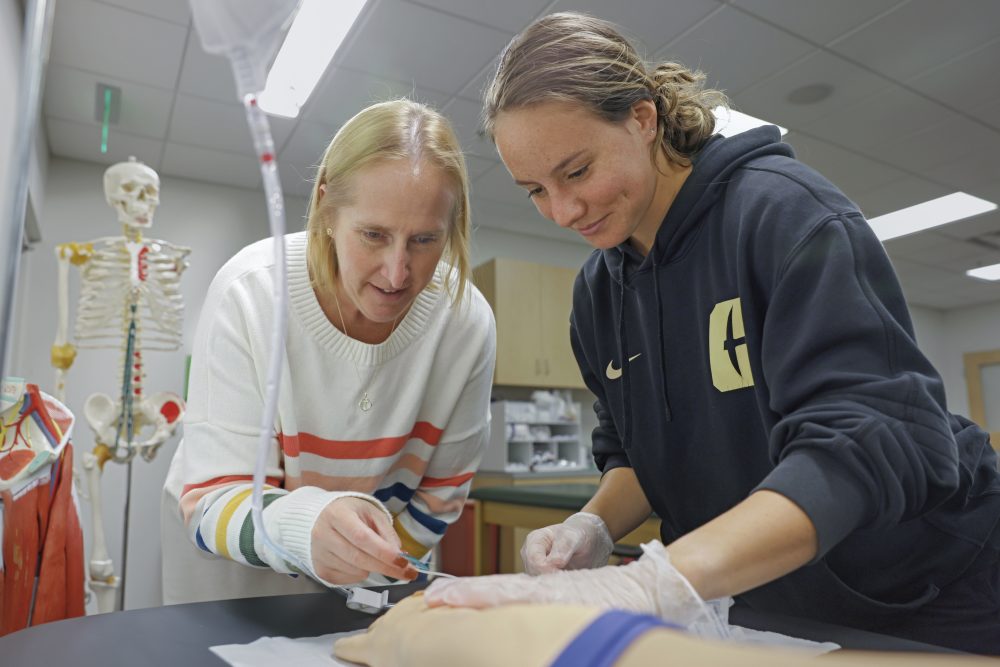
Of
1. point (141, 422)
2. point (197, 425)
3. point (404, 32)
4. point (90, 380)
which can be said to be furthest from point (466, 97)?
point (197, 425)

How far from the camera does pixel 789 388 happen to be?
0.74m

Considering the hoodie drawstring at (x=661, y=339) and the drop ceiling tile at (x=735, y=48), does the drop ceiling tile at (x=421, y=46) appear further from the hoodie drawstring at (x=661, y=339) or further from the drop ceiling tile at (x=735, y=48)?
the hoodie drawstring at (x=661, y=339)

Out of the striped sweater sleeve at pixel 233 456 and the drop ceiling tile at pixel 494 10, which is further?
the drop ceiling tile at pixel 494 10

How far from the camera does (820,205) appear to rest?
787 millimetres

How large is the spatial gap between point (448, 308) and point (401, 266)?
0.73ft

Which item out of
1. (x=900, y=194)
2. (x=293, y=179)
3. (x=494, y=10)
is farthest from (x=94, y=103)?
(x=900, y=194)

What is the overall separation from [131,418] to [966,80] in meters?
4.15

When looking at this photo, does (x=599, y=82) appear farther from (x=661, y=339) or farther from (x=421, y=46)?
(x=421, y=46)

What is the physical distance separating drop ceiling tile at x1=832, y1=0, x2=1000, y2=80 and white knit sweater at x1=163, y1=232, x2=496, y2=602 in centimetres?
270

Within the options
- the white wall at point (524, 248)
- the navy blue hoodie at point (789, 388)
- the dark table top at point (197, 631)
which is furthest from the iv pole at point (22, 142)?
the white wall at point (524, 248)

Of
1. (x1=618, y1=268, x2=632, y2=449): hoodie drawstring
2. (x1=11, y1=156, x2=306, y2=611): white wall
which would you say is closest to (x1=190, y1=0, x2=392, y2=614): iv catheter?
(x1=618, y1=268, x2=632, y2=449): hoodie drawstring

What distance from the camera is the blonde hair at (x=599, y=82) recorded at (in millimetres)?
952

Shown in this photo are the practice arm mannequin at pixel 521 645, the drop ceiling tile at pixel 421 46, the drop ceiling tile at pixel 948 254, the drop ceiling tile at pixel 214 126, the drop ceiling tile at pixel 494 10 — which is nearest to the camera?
the practice arm mannequin at pixel 521 645

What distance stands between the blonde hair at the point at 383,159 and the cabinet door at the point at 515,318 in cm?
368
